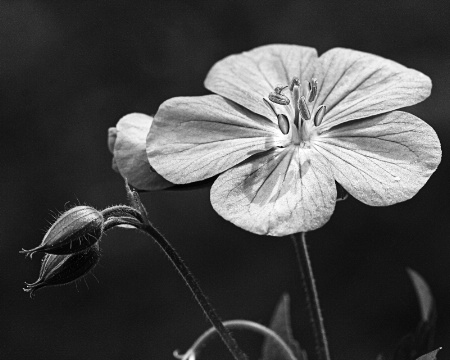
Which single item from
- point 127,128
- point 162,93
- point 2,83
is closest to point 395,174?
point 127,128

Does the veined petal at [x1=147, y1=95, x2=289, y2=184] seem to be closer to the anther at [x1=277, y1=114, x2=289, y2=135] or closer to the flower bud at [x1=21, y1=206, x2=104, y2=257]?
the anther at [x1=277, y1=114, x2=289, y2=135]

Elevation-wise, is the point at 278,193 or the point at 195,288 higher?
the point at 278,193

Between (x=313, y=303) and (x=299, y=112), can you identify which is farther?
(x=299, y=112)

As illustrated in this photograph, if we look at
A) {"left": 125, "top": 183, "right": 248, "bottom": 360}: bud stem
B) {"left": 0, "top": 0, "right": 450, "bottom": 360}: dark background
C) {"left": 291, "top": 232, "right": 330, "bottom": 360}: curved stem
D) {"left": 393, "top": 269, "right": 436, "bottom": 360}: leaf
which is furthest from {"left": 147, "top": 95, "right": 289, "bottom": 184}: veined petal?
{"left": 0, "top": 0, "right": 450, "bottom": 360}: dark background

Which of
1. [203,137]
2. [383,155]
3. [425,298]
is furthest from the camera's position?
[425,298]

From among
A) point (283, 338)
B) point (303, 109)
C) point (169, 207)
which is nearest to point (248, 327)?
point (283, 338)

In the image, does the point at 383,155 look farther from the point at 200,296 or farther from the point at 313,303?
the point at 200,296

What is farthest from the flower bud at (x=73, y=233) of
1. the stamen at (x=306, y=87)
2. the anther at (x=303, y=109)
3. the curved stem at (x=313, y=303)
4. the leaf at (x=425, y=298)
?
the leaf at (x=425, y=298)

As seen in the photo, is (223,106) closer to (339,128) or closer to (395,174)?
(339,128)
